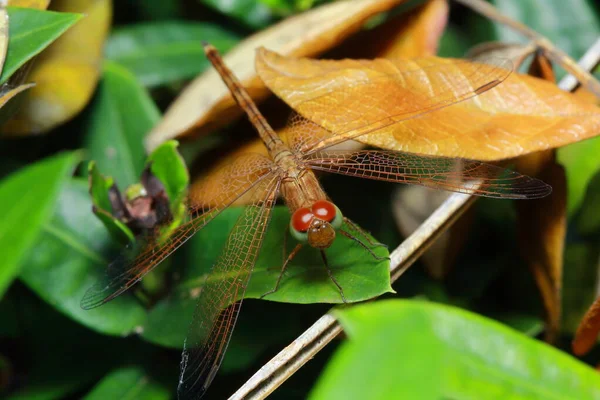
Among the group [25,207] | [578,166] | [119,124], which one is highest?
[25,207]

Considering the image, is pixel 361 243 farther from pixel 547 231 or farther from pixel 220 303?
pixel 547 231

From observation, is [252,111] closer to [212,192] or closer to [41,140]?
[212,192]

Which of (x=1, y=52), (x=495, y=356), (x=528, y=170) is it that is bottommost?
(x=528, y=170)

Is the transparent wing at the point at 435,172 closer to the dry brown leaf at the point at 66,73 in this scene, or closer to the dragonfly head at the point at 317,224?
the dragonfly head at the point at 317,224

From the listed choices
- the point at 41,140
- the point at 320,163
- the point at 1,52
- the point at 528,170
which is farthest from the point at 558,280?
the point at 41,140

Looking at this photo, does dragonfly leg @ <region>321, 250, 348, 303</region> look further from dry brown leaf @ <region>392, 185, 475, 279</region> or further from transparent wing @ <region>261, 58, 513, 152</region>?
dry brown leaf @ <region>392, 185, 475, 279</region>

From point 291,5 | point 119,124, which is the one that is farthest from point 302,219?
point 291,5
